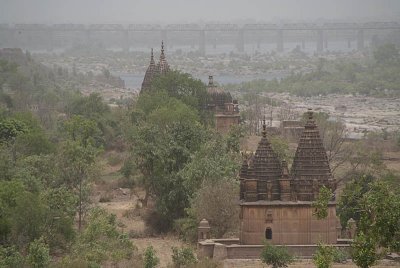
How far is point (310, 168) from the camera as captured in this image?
34375 millimetres

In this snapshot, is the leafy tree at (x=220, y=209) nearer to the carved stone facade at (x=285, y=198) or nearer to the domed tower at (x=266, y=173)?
the carved stone facade at (x=285, y=198)

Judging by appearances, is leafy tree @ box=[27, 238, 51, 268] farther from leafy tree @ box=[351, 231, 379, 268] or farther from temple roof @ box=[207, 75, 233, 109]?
temple roof @ box=[207, 75, 233, 109]

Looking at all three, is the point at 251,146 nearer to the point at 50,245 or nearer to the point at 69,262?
→ the point at 50,245

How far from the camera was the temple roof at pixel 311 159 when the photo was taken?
3428 cm

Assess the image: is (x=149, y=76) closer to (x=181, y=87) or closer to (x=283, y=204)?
(x=181, y=87)

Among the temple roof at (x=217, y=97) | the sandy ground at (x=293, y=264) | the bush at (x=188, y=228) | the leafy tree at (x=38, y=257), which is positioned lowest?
the bush at (x=188, y=228)

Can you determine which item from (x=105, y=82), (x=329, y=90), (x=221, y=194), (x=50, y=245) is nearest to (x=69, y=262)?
(x=50, y=245)

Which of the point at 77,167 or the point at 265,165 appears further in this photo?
the point at 77,167

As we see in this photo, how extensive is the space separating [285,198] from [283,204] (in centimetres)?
20

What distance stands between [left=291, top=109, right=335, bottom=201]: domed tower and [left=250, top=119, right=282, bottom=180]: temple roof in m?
0.47

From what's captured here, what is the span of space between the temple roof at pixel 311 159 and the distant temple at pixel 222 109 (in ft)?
72.9

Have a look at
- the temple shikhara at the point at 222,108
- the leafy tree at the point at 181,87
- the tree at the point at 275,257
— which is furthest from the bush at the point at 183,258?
the leafy tree at the point at 181,87

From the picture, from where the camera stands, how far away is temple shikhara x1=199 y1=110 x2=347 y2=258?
1345 inches

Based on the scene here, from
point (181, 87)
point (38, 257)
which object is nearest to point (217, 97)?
point (181, 87)
